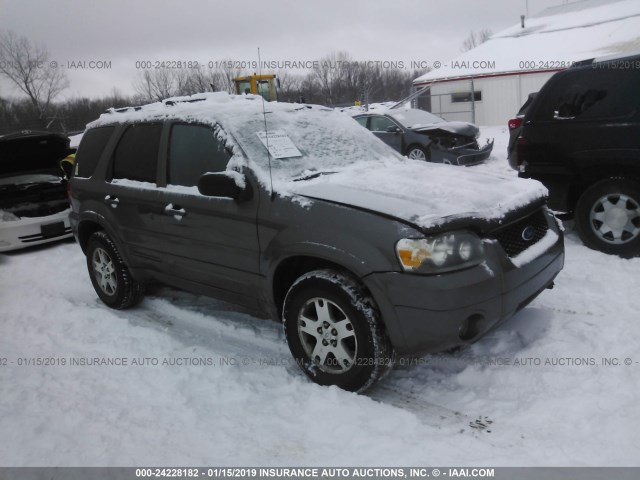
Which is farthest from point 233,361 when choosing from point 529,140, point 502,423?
point 529,140

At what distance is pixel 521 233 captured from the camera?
3.28 metres

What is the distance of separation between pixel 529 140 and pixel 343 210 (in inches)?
131

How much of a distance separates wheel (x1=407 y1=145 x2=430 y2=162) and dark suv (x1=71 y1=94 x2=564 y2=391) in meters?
7.35

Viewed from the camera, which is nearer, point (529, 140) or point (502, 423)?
point (502, 423)

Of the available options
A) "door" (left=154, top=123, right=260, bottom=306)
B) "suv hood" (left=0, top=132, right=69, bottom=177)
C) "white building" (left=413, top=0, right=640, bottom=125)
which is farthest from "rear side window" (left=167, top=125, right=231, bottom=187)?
"white building" (left=413, top=0, right=640, bottom=125)

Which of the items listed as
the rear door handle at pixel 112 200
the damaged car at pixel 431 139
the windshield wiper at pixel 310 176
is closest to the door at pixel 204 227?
the windshield wiper at pixel 310 176

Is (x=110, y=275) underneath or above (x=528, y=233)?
underneath

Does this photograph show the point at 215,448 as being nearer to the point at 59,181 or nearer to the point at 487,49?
the point at 59,181

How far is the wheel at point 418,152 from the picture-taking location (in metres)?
11.6

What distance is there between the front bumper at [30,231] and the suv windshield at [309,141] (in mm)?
5018

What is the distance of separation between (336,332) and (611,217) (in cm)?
343

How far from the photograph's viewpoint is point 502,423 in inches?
111

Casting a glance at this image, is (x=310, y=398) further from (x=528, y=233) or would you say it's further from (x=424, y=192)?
(x=528, y=233)

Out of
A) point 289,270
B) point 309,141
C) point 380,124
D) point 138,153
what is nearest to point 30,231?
point 138,153
